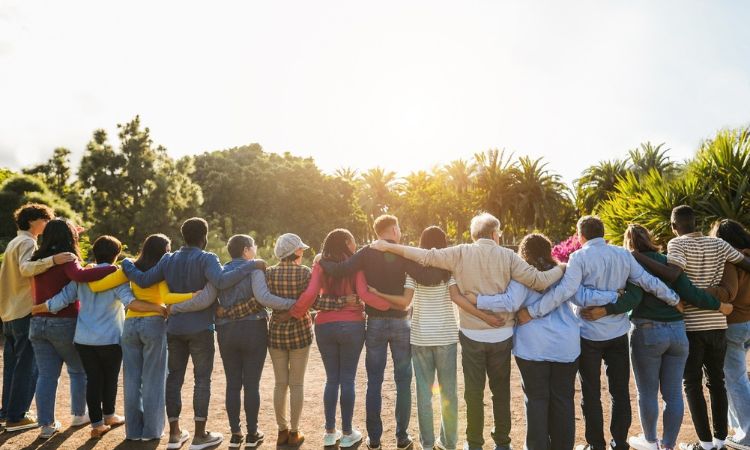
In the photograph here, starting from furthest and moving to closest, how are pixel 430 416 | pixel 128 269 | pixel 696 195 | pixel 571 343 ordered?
1. pixel 696 195
2. pixel 128 269
3. pixel 430 416
4. pixel 571 343

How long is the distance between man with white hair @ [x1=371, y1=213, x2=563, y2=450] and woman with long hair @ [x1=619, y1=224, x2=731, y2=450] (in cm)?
89

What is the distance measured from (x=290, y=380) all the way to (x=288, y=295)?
31.2 inches

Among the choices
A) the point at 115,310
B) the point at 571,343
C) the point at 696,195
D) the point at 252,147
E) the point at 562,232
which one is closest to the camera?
the point at 571,343

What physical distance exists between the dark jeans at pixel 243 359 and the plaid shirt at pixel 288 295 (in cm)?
14

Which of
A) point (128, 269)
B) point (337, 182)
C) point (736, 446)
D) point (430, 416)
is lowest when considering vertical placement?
point (736, 446)

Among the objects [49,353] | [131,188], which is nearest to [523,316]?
[49,353]

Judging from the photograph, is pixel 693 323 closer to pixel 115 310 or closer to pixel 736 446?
pixel 736 446

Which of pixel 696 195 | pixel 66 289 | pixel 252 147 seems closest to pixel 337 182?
pixel 252 147

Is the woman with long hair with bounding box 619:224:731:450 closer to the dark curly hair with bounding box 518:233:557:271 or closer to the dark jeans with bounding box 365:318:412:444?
the dark curly hair with bounding box 518:233:557:271

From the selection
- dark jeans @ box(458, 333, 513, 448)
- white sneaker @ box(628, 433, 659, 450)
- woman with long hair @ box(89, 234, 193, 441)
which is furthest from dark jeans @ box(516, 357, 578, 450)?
woman with long hair @ box(89, 234, 193, 441)

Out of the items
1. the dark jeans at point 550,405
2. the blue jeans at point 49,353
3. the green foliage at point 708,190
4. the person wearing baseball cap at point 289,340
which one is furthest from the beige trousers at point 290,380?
the green foliage at point 708,190

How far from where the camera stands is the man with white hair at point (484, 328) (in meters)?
4.17

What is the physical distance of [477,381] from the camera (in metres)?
4.19

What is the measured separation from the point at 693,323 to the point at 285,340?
3631 millimetres
